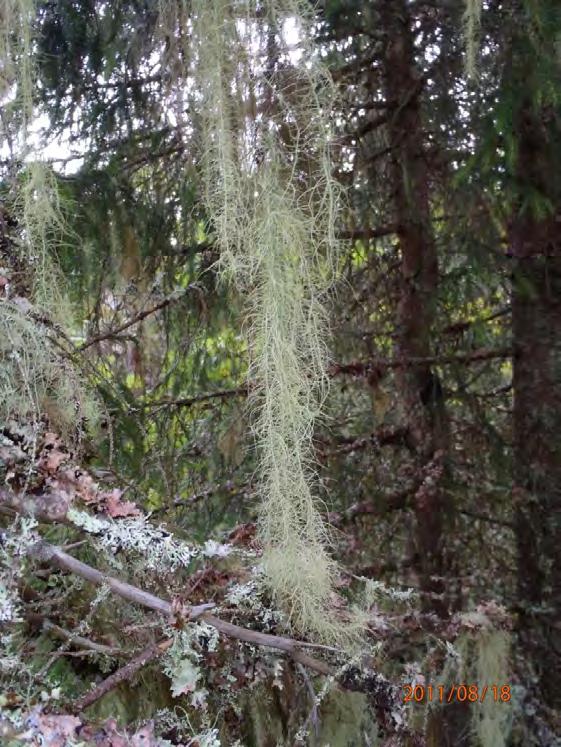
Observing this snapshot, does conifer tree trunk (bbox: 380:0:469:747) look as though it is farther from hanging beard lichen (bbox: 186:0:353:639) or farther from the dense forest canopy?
hanging beard lichen (bbox: 186:0:353:639)

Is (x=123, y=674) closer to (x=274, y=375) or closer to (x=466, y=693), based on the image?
(x=274, y=375)

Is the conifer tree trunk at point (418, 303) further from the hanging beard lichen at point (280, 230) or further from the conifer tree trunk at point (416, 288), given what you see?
the hanging beard lichen at point (280, 230)

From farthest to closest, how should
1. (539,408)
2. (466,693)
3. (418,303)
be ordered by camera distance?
(418,303) → (539,408) → (466,693)

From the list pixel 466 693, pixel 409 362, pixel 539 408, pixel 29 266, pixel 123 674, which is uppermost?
pixel 29 266

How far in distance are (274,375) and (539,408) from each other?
1.33 metres

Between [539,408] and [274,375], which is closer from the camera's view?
[274,375]

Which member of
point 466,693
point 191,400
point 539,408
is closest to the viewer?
point 466,693

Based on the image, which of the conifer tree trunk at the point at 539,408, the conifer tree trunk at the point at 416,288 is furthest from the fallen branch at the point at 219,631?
the conifer tree trunk at the point at 416,288

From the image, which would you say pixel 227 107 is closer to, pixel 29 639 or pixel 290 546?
pixel 290 546

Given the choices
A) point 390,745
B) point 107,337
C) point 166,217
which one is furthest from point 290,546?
point 166,217

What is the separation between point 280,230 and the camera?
121 cm

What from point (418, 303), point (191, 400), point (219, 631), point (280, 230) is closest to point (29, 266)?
point (280, 230)

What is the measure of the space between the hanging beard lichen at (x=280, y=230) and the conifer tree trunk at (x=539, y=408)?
114 cm

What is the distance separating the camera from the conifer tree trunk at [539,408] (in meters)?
2.23
